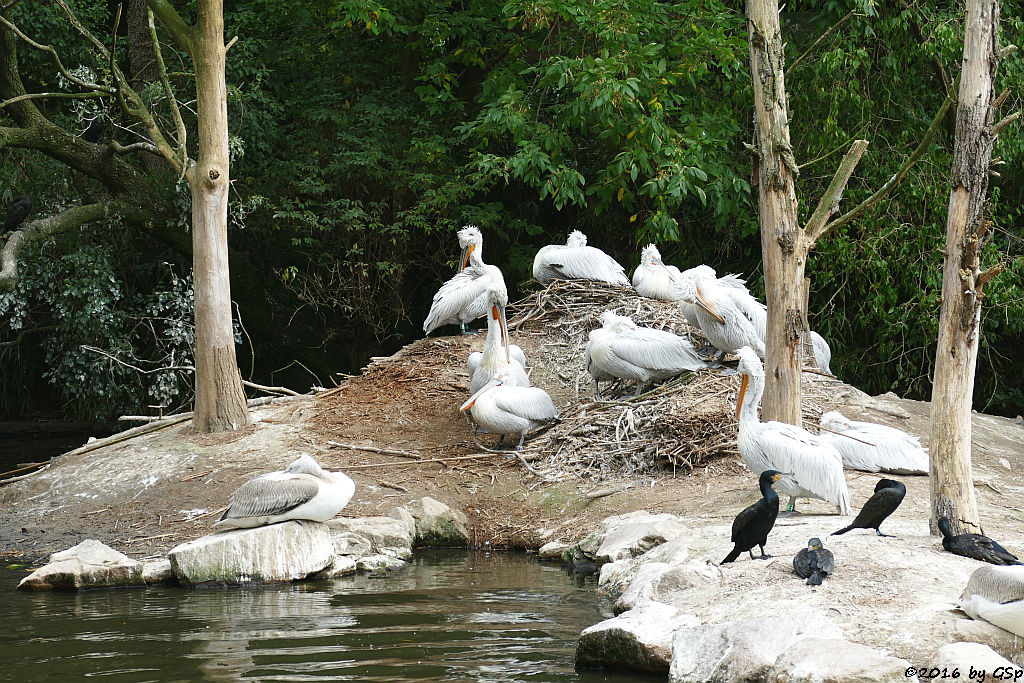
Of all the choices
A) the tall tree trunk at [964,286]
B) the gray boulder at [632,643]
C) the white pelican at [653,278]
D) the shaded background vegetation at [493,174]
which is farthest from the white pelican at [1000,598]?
the shaded background vegetation at [493,174]

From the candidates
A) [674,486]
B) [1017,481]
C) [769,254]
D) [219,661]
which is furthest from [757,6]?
[219,661]

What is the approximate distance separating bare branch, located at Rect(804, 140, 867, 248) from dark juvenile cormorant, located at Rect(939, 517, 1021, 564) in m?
2.60

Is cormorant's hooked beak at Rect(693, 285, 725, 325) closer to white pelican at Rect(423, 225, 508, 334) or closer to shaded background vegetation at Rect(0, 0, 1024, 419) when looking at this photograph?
white pelican at Rect(423, 225, 508, 334)

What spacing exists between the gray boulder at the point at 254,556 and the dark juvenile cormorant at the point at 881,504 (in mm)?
3267

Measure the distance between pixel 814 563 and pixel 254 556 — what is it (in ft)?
11.5

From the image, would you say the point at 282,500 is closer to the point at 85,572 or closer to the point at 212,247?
the point at 85,572

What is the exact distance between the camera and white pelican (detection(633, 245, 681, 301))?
33.5 ft

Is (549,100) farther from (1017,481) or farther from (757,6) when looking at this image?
(1017,481)

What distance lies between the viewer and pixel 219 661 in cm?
452

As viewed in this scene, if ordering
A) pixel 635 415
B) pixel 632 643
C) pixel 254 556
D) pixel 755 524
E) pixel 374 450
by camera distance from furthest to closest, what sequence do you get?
pixel 374 450
pixel 635 415
pixel 254 556
pixel 755 524
pixel 632 643

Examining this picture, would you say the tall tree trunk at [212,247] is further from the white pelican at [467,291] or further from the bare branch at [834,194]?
the bare branch at [834,194]

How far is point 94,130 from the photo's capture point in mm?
11414

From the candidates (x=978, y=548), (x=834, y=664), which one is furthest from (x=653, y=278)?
(x=834, y=664)

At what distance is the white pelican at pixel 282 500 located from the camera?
21.1 feet
